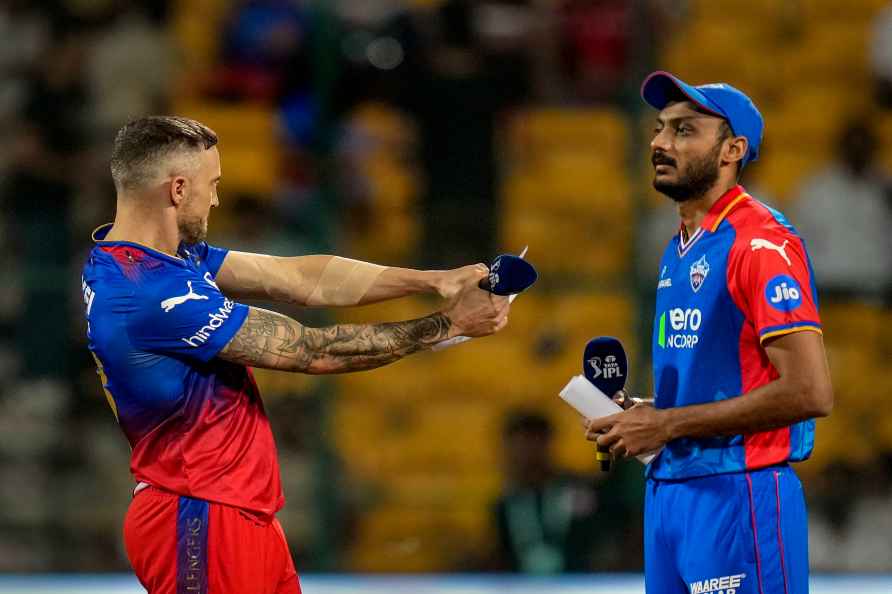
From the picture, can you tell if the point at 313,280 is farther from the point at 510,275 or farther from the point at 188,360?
the point at 510,275

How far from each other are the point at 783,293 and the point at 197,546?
1798mm

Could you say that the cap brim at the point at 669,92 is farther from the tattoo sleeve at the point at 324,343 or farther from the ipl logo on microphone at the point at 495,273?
the tattoo sleeve at the point at 324,343

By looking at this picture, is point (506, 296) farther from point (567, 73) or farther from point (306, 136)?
point (567, 73)

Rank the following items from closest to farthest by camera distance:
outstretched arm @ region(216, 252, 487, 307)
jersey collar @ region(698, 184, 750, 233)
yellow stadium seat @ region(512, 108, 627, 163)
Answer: jersey collar @ region(698, 184, 750, 233), outstretched arm @ region(216, 252, 487, 307), yellow stadium seat @ region(512, 108, 627, 163)

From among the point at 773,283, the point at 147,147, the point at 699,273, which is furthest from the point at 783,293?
the point at 147,147

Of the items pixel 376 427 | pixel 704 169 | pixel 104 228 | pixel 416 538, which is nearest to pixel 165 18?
pixel 376 427

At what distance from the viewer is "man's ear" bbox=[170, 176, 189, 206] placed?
4086 millimetres

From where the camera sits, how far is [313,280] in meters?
4.64

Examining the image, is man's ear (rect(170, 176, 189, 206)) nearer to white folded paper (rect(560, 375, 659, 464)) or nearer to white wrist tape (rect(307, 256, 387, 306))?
white wrist tape (rect(307, 256, 387, 306))

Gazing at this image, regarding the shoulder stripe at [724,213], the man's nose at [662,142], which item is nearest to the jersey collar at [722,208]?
the shoulder stripe at [724,213]

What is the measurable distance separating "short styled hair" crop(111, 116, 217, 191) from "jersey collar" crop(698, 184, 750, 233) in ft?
4.98

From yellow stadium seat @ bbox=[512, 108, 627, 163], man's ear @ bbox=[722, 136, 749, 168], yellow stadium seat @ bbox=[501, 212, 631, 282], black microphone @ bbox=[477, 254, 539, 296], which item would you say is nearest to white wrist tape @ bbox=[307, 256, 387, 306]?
black microphone @ bbox=[477, 254, 539, 296]

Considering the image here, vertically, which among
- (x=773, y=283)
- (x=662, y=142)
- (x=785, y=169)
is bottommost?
(x=773, y=283)

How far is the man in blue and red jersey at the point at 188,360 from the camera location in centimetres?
399
